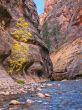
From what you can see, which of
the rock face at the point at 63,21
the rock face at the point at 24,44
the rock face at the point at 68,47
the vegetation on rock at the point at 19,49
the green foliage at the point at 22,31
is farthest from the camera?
the rock face at the point at 63,21

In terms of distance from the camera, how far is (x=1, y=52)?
153 feet

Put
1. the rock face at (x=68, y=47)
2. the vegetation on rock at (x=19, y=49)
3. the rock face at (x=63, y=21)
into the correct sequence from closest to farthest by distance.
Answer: the vegetation on rock at (x=19, y=49), the rock face at (x=68, y=47), the rock face at (x=63, y=21)

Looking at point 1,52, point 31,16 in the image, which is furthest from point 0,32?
point 31,16

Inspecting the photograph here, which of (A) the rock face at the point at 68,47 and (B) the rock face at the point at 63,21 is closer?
(A) the rock face at the point at 68,47

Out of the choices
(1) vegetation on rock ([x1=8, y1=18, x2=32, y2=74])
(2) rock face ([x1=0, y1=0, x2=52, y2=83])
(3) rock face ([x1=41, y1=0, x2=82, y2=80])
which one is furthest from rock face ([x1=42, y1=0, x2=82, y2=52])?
(1) vegetation on rock ([x1=8, y1=18, x2=32, y2=74])

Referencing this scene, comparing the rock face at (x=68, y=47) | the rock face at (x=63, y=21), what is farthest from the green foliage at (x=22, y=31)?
the rock face at (x=63, y=21)

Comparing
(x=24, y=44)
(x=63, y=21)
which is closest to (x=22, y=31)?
(x=24, y=44)

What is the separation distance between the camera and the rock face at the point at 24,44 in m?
49.1

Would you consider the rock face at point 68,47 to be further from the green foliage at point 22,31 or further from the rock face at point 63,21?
the green foliage at point 22,31

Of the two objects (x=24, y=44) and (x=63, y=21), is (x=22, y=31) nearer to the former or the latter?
(x=24, y=44)

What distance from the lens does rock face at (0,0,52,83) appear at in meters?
49.1

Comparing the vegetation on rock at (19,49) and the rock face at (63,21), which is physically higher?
the rock face at (63,21)

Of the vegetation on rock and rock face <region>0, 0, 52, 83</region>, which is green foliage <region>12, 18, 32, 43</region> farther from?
rock face <region>0, 0, 52, 83</region>

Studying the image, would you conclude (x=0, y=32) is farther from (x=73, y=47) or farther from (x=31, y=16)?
(x=73, y=47)
